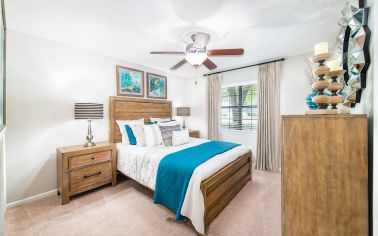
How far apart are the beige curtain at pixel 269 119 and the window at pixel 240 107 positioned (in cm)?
30

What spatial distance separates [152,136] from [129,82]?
1484 millimetres

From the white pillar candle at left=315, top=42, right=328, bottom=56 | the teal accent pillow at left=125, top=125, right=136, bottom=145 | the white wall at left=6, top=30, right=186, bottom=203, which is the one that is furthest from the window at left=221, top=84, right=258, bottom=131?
the white wall at left=6, top=30, right=186, bottom=203

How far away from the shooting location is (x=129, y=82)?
347 centimetres

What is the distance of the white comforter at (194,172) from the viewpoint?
1.59 meters

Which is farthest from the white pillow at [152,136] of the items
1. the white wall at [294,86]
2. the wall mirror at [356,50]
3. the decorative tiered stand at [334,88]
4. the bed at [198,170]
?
the white wall at [294,86]

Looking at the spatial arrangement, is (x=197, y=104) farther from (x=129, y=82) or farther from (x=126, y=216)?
(x=126, y=216)

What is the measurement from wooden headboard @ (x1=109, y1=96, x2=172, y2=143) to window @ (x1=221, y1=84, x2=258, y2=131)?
5.41 feet

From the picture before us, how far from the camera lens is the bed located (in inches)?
65.2

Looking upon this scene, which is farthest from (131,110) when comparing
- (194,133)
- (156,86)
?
(194,133)

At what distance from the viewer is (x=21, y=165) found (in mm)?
2217

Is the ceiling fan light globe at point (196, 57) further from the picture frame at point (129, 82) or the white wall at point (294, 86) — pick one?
the white wall at point (294, 86)

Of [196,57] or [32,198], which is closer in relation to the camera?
[196,57]

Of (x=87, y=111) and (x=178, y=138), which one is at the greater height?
(x=87, y=111)

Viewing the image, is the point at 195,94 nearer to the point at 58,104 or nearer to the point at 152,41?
the point at 152,41
